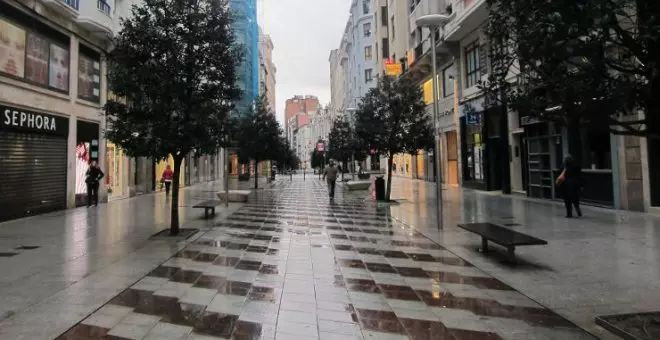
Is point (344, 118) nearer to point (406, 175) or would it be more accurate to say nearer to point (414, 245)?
point (406, 175)

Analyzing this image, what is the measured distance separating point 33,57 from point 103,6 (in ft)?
16.1

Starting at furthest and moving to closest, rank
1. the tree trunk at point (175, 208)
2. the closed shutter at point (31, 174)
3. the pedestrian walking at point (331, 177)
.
Result: the pedestrian walking at point (331, 177) < the closed shutter at point (31, 174) < the tree trunk at point (175, 208)

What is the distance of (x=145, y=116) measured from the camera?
9.88 metres

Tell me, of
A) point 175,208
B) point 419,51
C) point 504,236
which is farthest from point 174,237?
point 419,51

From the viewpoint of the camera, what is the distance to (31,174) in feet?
47.1

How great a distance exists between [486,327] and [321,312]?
69.3 inches

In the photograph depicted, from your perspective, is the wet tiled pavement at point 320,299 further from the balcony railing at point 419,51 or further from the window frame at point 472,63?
the balcony railing at point 419,51

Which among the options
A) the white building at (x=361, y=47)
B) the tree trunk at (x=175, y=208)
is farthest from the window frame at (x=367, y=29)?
the tree trunk at (x=175, y=208)

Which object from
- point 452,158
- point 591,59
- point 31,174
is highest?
point 452,158

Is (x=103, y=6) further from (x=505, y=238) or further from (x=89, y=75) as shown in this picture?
(x=505, y=238)

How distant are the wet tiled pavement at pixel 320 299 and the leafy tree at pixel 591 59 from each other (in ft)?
7.11

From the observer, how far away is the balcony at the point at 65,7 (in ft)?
48.5

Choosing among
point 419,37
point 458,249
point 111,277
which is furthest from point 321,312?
point 419,37

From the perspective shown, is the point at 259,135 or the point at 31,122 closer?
the point at 31,122
